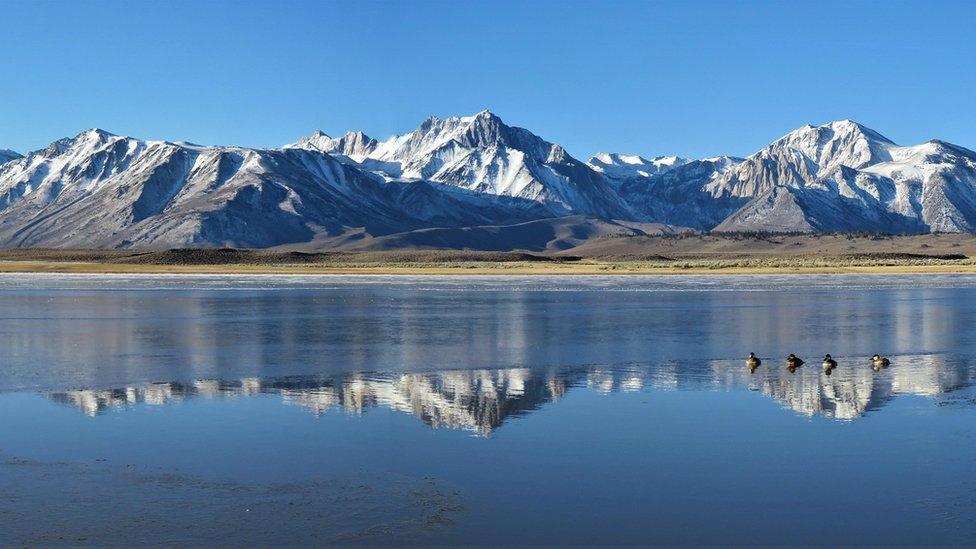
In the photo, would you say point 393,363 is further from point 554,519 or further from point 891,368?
point 554,519

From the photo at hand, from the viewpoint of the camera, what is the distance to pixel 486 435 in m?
20.7

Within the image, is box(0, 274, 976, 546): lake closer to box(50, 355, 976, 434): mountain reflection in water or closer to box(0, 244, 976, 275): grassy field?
box(50, 355, 976, 434): mountain reflection in water

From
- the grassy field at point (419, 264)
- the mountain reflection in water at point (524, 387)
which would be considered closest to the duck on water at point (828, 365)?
the mountain reflection in water at point (524, 387)

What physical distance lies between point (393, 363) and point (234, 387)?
6.19 metres

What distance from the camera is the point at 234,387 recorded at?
27.1 metres

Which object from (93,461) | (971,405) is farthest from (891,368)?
(93,461)

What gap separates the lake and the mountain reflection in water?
0.13 metres

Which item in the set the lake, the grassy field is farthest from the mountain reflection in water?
the grassy field

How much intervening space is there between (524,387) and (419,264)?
126771mm

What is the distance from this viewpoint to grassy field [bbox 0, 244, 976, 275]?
124750 mm

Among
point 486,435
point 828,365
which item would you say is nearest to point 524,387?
point 486,435

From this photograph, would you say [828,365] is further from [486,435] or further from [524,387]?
[486,435]

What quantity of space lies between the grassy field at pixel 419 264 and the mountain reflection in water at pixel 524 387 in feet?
293

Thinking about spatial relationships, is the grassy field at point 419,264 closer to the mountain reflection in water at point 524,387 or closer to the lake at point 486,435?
the lake at point 486,435
